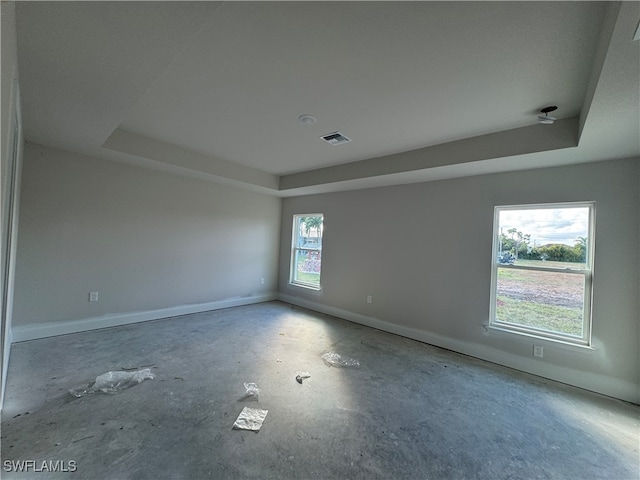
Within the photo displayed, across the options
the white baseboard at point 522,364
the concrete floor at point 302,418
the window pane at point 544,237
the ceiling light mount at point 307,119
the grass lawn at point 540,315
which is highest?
the ceiling light mount at point 307,119

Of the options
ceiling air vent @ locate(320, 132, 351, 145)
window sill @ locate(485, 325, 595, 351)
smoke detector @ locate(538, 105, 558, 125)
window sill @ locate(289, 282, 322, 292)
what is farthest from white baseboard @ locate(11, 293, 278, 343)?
smoke detector @ locate(538, 105, 558, 125)

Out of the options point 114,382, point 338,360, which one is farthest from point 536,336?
point 114,382

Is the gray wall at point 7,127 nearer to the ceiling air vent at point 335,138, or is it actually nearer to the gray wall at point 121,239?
the gray wall at point 121,239

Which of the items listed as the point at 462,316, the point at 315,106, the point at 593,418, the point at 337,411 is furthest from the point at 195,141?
the point at 593,418

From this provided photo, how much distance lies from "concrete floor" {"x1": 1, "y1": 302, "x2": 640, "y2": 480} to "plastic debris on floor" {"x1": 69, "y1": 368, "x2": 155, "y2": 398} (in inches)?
2.9

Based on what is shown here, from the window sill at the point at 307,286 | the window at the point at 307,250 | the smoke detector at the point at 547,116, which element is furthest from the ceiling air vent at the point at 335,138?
the window sill at the point at 307,286

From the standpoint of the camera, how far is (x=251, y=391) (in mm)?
2221

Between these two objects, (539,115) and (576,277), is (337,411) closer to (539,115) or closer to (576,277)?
(576,277)

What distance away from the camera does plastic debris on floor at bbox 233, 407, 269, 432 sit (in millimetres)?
1807

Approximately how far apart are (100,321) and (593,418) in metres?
5.45

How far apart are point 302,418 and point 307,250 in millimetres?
3682

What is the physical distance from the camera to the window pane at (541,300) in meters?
2.70

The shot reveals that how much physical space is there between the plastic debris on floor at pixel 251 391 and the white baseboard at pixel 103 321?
249cm

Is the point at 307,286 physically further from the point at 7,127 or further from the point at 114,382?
the point at 7,127
